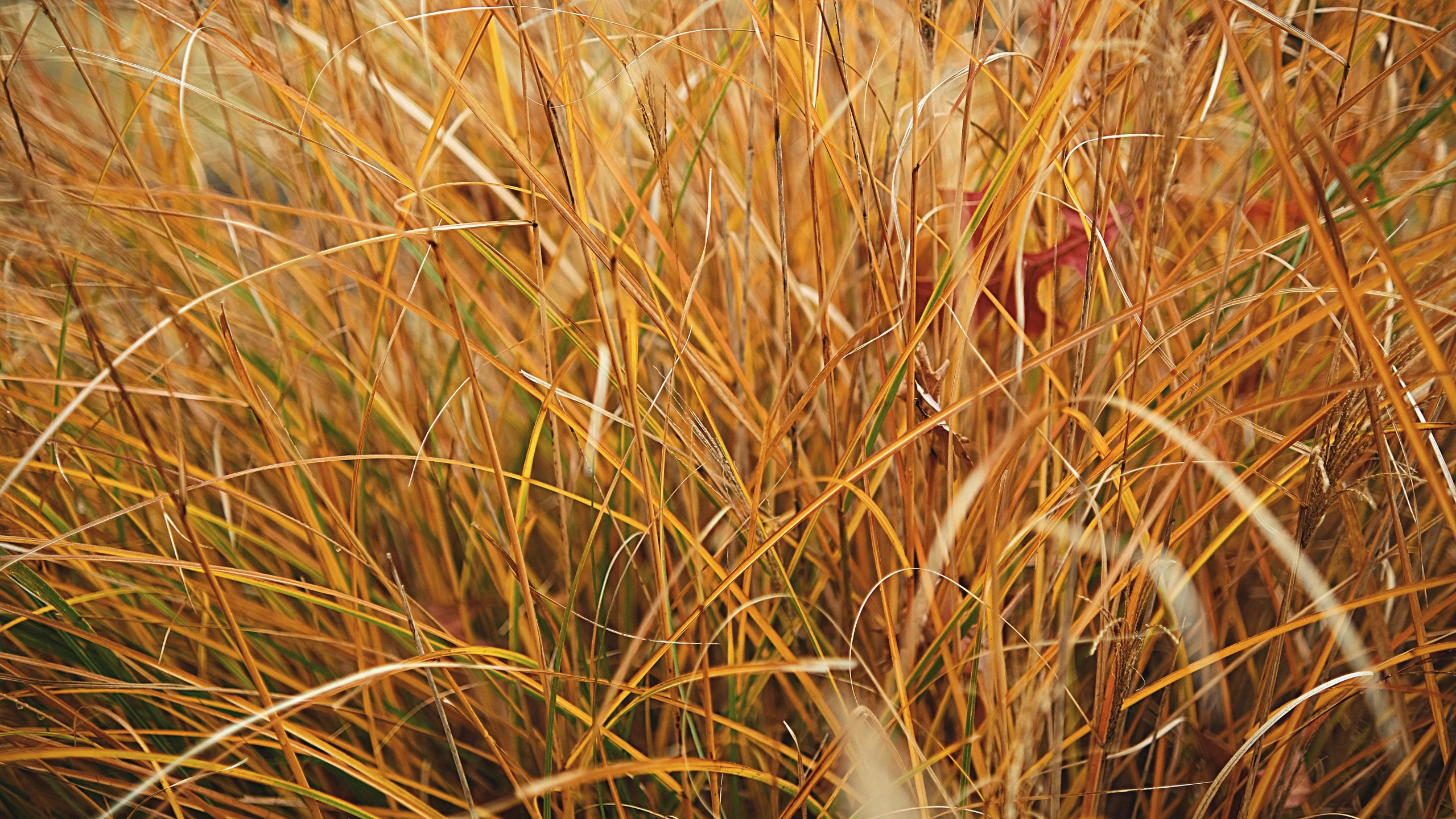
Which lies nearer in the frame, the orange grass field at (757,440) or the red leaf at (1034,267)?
the orange grass field at (757,440)

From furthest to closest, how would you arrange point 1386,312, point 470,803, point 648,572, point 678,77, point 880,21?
1. point 880,21
2. point 678,77
3. point 648,572
4. point 1386,312
5. point 470,803

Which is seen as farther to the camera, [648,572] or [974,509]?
[648,572]

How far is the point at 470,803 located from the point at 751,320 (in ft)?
1.55

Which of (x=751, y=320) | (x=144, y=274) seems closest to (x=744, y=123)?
(x=751, y=320)

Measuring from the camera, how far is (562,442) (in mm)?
758

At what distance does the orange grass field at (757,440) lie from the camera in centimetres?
44

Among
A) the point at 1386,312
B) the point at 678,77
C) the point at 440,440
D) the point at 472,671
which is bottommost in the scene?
the point at 472,671

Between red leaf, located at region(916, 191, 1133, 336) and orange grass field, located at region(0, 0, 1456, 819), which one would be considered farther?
red leaf, located at region(916, 191, 1133, 336)

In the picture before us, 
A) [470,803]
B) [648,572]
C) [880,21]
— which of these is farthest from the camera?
[880,21]

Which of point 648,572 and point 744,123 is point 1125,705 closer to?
point 648,572

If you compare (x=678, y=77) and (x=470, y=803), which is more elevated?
(x=678, y=77)

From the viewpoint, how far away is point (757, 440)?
0.63 metres

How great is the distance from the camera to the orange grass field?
17.5 inches

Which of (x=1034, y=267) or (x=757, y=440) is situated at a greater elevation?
(x=1034, y=267)
